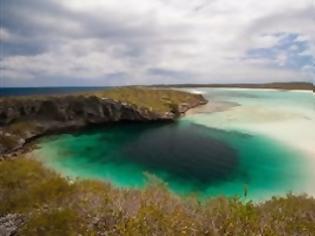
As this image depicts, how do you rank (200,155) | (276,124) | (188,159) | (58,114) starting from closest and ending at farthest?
(188,159), (200,155), (276,124), (58,114)

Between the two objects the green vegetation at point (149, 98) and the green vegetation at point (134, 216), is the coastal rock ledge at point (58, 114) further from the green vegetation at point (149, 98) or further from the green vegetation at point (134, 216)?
A: the green vegetation at point (134, 216)

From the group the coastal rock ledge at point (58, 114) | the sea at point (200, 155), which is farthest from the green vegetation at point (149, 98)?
the sea at point (200, 155)

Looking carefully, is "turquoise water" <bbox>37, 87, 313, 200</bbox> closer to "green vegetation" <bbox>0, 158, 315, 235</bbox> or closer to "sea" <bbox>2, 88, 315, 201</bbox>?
"sea" <bbox>2, 88, 315, 201</bbox>

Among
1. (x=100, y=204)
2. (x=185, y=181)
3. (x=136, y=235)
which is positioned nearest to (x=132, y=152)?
(x=185, y=181)

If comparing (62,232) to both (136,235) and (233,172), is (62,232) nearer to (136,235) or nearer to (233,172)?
(136,235)

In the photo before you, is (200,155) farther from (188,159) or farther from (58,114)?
(58,114)

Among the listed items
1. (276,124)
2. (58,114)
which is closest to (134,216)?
(276,124)

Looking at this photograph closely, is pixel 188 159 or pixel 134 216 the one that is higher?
pixel 134 216
